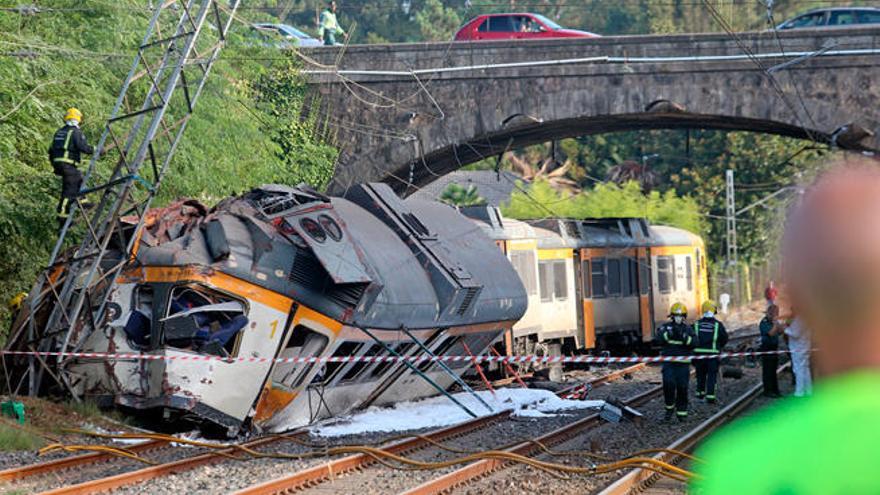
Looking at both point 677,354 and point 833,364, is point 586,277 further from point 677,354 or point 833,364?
point 833,364

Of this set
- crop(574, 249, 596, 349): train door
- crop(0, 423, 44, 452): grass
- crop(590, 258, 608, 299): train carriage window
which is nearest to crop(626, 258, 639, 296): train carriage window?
crop(590, 258, 608, 299): train carriage window

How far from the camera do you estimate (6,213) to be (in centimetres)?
1859

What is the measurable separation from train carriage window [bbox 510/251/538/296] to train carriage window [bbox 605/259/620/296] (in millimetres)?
4474

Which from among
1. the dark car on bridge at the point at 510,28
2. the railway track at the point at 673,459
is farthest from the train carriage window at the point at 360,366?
the dark car on bridge at the point at 510,28

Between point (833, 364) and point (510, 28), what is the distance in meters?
39.1

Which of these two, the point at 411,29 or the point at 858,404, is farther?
the point at 411,29

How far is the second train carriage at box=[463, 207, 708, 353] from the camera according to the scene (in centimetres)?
2569

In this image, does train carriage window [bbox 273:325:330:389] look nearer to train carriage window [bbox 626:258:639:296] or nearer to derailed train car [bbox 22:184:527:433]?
derailed train car [bbox 22:184:527:433]

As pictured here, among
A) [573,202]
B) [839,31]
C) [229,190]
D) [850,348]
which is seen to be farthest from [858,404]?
[573,202]

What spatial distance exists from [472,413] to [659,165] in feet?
186

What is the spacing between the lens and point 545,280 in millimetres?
26766

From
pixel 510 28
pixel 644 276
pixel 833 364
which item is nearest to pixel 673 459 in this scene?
pixel 833 364

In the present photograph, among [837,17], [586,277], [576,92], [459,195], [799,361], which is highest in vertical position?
[837,17]

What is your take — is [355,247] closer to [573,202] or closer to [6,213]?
[6,213]
